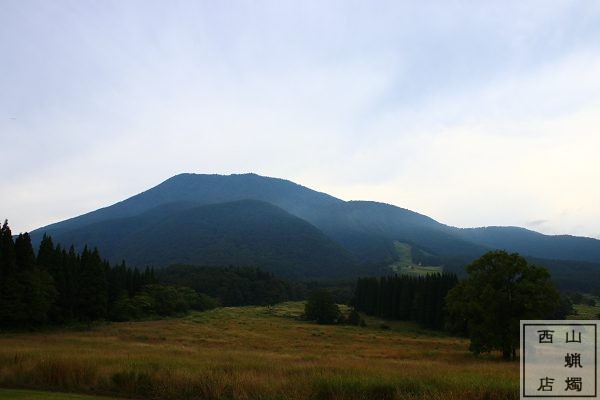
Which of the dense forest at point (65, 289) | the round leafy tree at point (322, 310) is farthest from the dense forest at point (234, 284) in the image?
the round leafy tree at point (322, 310)

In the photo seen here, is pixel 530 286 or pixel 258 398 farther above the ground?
pixel 530 286

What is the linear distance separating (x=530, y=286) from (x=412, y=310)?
6843 cm

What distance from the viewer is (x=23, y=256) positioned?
53312 millimetres

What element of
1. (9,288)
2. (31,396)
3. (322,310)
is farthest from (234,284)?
(31,396)

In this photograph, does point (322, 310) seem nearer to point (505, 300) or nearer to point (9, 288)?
point (505, 300)

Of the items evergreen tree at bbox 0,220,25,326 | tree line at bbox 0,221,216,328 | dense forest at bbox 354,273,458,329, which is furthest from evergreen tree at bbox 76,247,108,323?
dense forest at bbox 354,273,458,329

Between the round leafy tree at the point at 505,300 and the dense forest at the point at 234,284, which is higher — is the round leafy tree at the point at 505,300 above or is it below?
above

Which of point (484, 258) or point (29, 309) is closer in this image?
point (484, 258)

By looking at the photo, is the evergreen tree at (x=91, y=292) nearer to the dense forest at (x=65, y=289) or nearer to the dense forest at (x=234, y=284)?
the dense forest at (x=65, y=289)

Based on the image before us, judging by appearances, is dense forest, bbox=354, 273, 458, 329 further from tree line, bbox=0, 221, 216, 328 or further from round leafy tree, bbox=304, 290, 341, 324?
tree line, bbox=0, 221, 216, 328

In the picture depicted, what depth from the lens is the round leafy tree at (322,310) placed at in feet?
340

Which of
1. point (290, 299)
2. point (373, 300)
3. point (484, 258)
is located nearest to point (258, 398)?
point (484, 258)

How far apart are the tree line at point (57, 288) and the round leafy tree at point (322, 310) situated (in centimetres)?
3376

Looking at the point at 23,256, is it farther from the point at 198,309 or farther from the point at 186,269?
the point at 186,269
